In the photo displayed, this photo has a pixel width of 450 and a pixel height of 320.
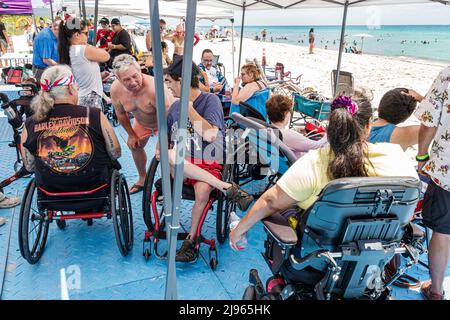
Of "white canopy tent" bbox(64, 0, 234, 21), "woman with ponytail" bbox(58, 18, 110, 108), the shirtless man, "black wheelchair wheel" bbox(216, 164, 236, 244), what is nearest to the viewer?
"black wheelchair wheel" bbox(216, 164, 236, 244)

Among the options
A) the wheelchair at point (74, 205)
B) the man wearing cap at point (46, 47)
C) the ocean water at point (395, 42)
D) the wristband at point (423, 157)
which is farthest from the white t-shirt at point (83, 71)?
the ocean water at point (395, 42)

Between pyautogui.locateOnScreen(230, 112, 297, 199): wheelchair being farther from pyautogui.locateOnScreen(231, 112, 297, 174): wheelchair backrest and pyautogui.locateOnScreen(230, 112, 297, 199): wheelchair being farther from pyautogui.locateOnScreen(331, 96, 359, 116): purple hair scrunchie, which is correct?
pyautogui.locateOnScreen(331, 96, 359, 116): purple hair scrunchie

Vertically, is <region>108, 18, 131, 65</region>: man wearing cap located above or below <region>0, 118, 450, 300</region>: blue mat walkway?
above

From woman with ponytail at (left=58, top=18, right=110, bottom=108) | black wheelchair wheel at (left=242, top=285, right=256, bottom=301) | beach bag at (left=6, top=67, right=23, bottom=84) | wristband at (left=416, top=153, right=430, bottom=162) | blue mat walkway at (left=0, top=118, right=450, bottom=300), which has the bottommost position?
blue mat walkway at (left=0, top=118, right=450, bottom=300)

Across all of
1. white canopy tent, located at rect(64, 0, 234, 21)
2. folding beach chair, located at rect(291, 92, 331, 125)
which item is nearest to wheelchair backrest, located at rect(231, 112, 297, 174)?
folding beach chair, located at rect(291, 92, 331, 125)

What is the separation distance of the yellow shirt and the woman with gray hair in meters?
1.34

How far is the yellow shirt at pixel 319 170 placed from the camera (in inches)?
54.7

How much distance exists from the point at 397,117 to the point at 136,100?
6.74 ft

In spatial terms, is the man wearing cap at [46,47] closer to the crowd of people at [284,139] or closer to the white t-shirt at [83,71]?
the white t-shirt at [83,71]

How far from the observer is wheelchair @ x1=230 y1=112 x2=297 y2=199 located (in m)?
2.08

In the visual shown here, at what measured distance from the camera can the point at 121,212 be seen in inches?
90.3

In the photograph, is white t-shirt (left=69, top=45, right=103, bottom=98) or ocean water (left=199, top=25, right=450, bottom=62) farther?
ocean water (left=199, top=25, right=450, bottom=62)

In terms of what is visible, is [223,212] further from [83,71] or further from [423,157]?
[83,71]
